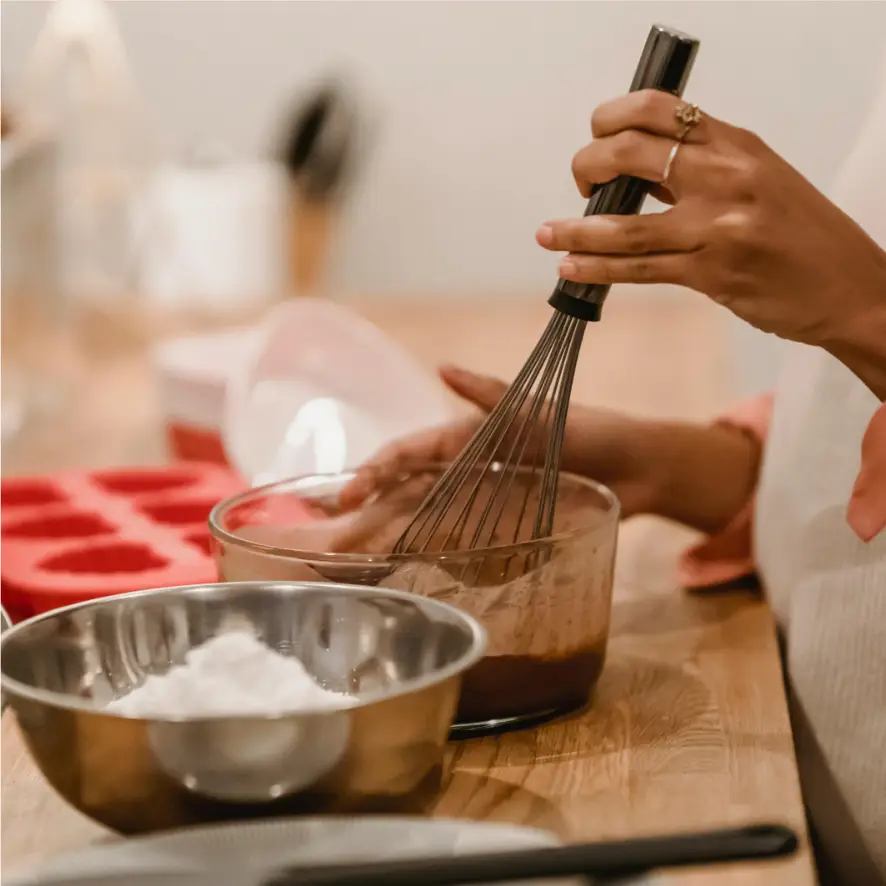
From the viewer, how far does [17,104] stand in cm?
117

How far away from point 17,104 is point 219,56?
0.75 meters

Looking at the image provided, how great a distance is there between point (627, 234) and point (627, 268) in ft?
0.04

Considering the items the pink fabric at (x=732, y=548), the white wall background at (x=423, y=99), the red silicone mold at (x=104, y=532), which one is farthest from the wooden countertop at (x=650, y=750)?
the white wall background at (x=423, y=99)

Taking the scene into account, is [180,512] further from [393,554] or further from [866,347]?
[866,347]

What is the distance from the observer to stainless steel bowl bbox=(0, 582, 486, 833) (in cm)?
38

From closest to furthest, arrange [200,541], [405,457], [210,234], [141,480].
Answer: [405,457]
[200,541]
[141,480]
[210,234]

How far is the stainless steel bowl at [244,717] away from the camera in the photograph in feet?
1.25

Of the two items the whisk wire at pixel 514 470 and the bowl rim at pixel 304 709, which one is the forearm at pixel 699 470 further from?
the bowl rim at pixel 304 709

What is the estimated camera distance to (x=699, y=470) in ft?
2.43

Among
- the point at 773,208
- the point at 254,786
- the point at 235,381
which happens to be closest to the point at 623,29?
the point at 235,381

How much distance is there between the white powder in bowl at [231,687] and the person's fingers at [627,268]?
0.61 ft

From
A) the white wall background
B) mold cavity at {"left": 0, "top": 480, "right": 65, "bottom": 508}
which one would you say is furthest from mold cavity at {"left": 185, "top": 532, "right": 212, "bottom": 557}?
the white wall background

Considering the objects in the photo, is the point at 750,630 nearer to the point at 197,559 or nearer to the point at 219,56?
the point at 197,559

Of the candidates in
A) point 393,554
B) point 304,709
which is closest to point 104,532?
point 393,554
